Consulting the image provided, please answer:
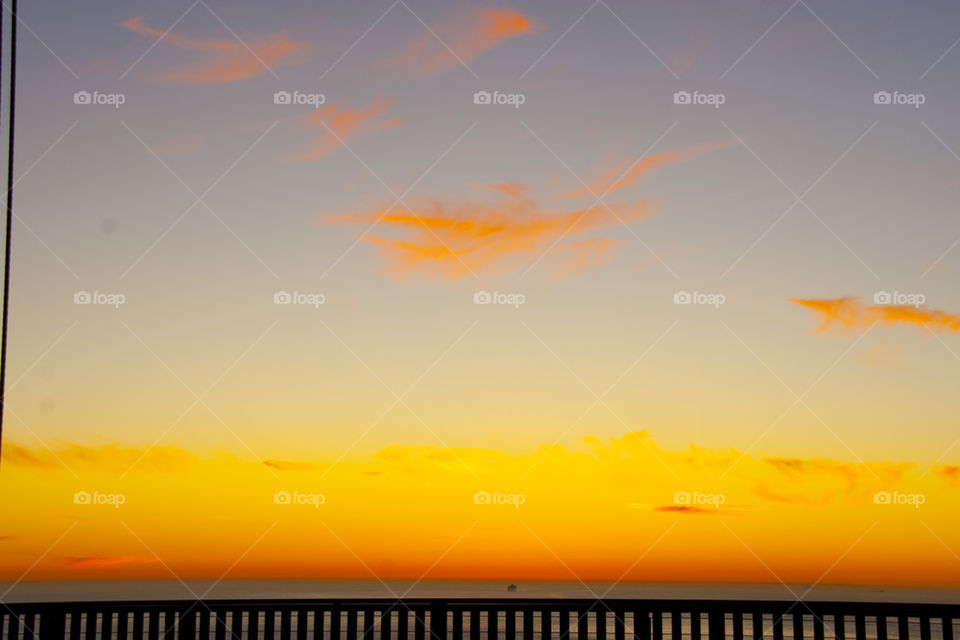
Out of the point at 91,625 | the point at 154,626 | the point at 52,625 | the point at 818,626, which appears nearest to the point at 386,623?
the point at 154,626

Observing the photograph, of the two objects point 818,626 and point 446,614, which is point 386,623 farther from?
point 818,626

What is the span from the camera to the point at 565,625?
25.6 feet

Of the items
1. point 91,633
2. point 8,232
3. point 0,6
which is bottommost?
point 91,633

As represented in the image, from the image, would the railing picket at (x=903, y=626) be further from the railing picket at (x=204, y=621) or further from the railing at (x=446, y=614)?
the railing picket at (x=204, y=621)

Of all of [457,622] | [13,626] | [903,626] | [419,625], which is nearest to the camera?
[13,626]

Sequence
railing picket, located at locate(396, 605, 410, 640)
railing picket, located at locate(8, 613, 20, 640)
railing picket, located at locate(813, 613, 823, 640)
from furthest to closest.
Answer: railing picket, located at locate(396, 605, 410, 640) → railing picket, located at locate(813, 613, 823, 640) → railing picket, located at locate(8, 613, 20, 640)

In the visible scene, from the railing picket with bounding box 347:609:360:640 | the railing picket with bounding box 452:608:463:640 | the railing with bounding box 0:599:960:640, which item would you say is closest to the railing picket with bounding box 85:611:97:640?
the railing with bounding box 0:599:960:640

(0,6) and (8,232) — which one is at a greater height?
(0,6)

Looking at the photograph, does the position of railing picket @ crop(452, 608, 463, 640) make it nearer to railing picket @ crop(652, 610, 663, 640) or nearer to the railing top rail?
the railing top rail

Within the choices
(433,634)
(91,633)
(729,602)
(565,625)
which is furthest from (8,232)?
(729,602)

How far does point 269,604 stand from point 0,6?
4952 millimetres

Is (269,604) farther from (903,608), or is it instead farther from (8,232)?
(903,608)

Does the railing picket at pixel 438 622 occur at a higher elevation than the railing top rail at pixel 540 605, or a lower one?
lower

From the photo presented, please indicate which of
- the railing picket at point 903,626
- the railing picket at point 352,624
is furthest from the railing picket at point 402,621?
the railing picket at point 903,626
